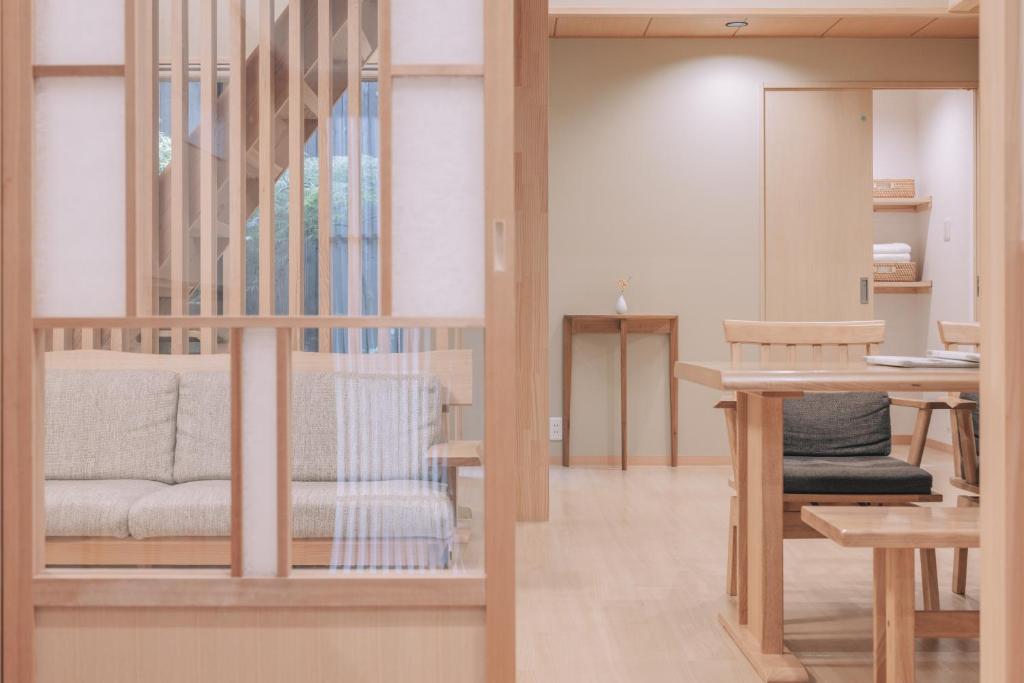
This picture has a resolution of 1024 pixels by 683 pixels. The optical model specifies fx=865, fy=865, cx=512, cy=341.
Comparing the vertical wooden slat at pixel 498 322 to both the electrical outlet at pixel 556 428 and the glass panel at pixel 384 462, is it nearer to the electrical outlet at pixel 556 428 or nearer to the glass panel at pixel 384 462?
the glass panel at pixel 384 462

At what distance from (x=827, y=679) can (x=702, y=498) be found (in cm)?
234

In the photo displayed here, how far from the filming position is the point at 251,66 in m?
1.42

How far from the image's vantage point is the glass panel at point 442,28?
140 cm

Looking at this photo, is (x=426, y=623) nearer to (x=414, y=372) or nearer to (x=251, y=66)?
(x=414, y=372)

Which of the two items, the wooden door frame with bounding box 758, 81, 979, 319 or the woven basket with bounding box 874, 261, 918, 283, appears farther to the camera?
the woven basket with bounding box 874, 261, 918, 283

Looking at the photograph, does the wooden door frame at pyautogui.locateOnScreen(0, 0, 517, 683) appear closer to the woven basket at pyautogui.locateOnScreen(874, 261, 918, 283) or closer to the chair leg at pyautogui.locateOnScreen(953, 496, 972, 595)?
the chair leg at pyautogui.locateOnScreen(953, 496, 972, 595)

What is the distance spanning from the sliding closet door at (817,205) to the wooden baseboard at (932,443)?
1.25 meters

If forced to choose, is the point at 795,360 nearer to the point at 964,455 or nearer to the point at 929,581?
the point at 964,455

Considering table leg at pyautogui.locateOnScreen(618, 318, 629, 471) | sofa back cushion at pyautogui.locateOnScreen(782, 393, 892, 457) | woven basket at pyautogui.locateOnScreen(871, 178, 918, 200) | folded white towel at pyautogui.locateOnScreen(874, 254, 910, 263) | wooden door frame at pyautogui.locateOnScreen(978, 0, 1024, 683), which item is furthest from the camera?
woven basket at pyautogui.locateOnScreen(871, 178, 918, 200)

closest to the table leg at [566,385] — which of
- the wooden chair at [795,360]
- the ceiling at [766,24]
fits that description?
the ceiling at [766,24]

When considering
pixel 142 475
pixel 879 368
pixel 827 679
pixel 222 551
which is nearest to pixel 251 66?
pixel 142 475

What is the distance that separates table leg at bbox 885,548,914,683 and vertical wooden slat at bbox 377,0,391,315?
1.13m

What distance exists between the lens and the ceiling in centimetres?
502

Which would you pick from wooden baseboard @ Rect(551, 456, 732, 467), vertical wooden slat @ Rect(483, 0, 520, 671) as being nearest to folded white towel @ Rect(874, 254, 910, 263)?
wooden baseboard @ Rect(551, 456, 732, 467)
